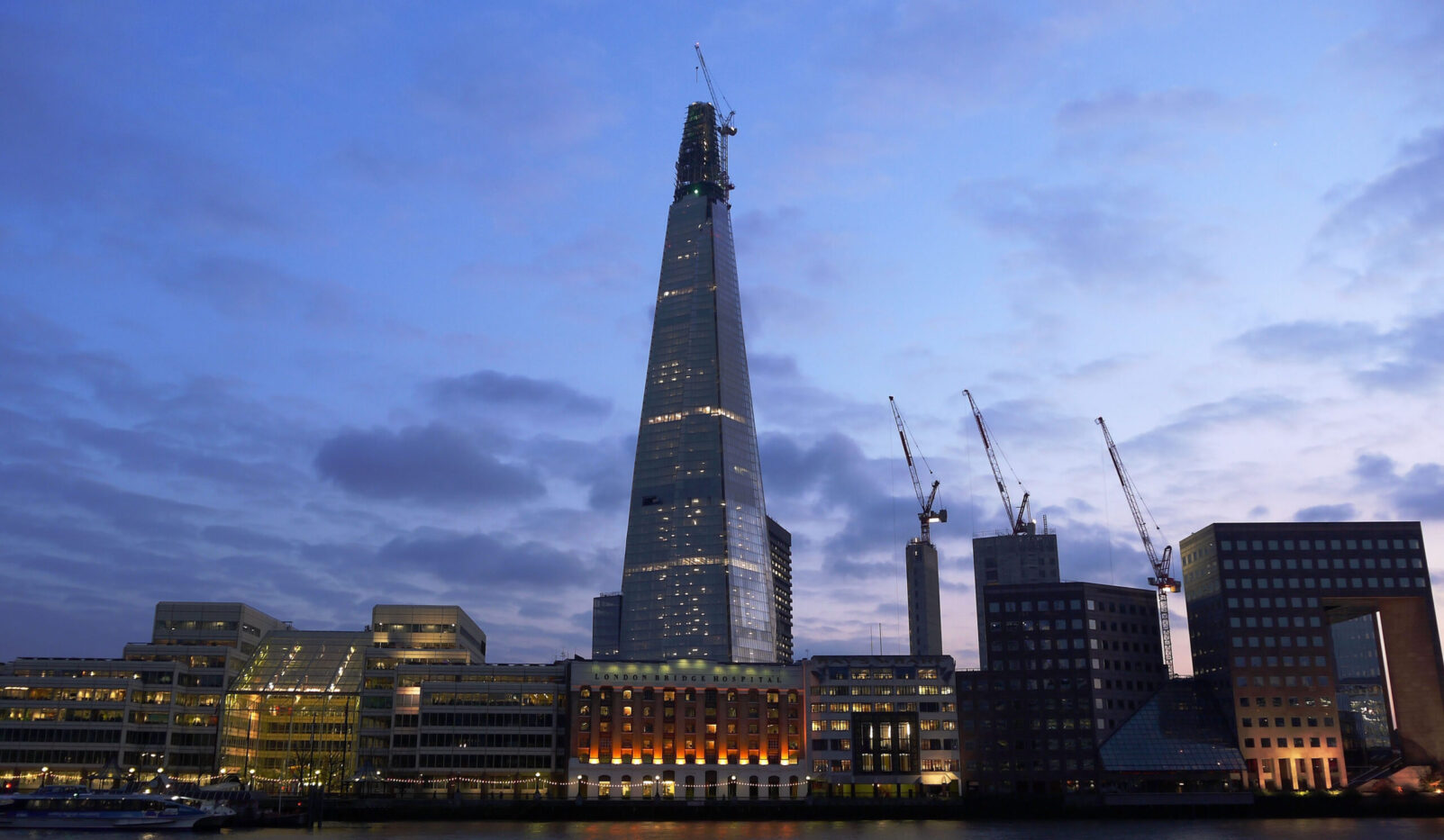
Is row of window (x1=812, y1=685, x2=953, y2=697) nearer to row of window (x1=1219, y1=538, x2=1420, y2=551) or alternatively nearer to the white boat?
row of window (x1=1219, y1=538, x2=1420, y2=551)

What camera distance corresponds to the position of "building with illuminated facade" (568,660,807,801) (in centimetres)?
Result: 18450

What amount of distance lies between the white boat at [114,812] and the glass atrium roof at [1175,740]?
132 metres

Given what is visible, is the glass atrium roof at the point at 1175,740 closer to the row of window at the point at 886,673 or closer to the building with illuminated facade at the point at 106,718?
the row of window at the point at 886,673

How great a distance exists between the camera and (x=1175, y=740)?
7451 inches

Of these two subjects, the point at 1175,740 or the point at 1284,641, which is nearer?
the point at 1175,740

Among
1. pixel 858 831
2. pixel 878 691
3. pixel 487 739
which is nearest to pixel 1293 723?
pixel 878 691

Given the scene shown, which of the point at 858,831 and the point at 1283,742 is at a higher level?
the point at 1283,742

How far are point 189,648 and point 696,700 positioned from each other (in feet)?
286

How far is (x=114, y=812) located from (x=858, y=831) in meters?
86.8

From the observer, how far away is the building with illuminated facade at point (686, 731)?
7264 inches

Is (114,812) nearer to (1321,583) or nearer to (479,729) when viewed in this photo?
(479,729)

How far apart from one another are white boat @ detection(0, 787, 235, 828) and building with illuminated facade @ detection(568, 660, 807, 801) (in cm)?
5916

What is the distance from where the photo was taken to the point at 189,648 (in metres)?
200

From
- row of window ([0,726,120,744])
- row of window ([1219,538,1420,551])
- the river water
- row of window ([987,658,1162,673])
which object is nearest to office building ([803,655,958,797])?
row of window ([987,658,1162,673])
